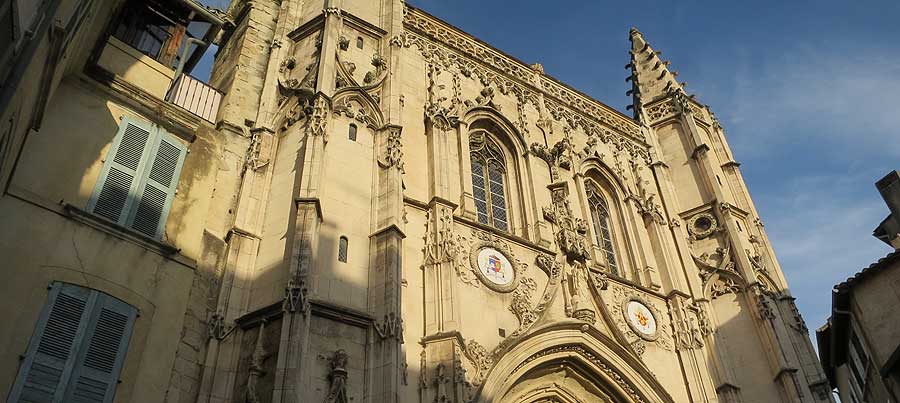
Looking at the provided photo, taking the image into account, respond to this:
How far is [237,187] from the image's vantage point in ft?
39.6

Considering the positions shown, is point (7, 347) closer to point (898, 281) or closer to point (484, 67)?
point (484, 67)

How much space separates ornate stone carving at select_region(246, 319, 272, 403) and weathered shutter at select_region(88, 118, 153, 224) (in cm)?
265

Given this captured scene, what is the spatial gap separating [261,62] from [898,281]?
1372cm

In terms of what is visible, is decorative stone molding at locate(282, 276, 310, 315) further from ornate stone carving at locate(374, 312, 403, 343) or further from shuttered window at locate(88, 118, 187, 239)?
shuttered window at locate(88, 118, 187, 239)

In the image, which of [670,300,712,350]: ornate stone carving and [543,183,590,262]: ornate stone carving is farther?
[670,300,712,350]: ornate stone carving

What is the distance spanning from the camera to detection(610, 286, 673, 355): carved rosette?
50.0 feet

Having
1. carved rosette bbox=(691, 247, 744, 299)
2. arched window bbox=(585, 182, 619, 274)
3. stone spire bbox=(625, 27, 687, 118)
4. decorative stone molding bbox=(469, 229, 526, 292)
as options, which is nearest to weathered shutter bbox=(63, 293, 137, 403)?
decorative stone molding bbox=(469, 229, 526, 292)

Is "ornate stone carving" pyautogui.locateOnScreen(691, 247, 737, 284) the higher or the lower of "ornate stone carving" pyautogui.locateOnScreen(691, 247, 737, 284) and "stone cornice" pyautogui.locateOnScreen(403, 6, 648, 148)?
the lower

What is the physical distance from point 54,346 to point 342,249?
13.6 ft

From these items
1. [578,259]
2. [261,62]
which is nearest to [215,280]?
[261,62]

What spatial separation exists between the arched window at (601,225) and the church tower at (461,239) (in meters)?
0.07

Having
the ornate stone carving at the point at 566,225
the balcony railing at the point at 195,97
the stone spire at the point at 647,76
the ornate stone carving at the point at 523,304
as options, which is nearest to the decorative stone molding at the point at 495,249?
the ornate stone carving at the point at 523,304

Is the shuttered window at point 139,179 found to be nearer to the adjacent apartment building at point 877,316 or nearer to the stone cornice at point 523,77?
the stone cornice at point 523,77

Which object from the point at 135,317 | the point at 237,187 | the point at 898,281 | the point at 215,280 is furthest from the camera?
the point at 898,281
